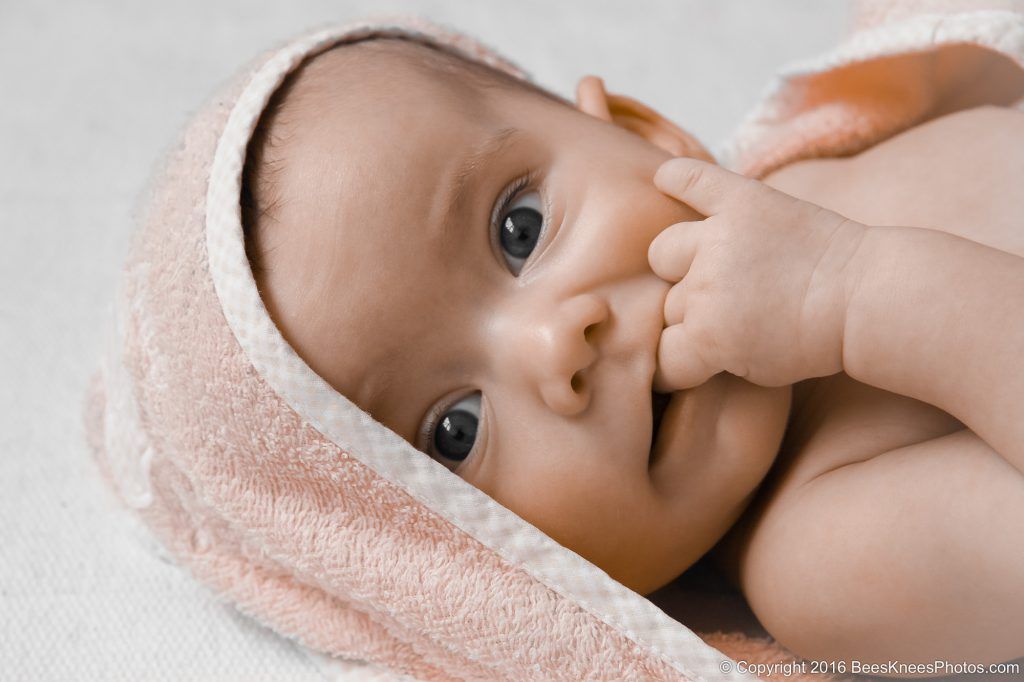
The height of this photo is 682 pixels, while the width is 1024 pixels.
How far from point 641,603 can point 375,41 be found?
74 cm

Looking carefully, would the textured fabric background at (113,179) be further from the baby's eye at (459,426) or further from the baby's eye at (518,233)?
the baby's eye at (518,233)

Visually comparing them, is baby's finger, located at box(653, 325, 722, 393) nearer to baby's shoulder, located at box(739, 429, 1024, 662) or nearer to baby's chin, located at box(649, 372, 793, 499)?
baby's chin, located at box(649, 372, 793, 499)

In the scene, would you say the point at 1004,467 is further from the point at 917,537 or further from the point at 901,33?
the point at 901,33

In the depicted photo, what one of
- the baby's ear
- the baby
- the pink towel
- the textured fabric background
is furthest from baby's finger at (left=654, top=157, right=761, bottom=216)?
the textured fabric background

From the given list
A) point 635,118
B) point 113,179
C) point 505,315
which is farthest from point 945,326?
point 113,179

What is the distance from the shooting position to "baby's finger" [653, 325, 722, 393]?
1.12 meters

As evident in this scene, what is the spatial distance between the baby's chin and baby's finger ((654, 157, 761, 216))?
18 cm

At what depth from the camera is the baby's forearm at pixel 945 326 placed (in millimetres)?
999

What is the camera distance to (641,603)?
116 cm

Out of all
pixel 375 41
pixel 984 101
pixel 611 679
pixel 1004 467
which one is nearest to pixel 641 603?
pixel 611 679

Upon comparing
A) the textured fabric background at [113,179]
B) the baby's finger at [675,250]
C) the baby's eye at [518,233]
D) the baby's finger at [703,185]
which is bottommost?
the textured fabric background at [113,179]

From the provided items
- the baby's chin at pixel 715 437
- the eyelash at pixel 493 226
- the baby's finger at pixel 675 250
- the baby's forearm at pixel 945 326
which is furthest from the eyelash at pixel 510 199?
the baby's forearm at pixel 945 326

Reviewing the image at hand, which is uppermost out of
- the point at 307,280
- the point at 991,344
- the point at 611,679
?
the point at 991,344

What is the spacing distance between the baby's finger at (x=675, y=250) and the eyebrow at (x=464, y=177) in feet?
0.65
